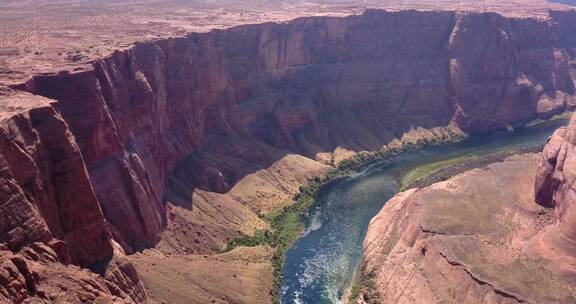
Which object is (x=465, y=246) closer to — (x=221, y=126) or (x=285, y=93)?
(x=221, y=126)

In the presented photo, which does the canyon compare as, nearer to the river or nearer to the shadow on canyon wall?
the shadow on canyon wall

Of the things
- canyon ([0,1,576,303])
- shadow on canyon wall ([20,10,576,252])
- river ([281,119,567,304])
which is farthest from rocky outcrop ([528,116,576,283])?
shadow on canyon wall ([20,10,576,252])

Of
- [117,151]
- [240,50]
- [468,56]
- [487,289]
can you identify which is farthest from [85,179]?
[468,56]

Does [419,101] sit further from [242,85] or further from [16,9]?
[16,9]

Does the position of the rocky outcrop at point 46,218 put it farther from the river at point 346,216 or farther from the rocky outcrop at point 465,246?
the rocky outcrop at point 465,246

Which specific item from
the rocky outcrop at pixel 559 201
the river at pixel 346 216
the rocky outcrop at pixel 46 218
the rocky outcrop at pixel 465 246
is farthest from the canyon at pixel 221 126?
the river at pixel 346 216
